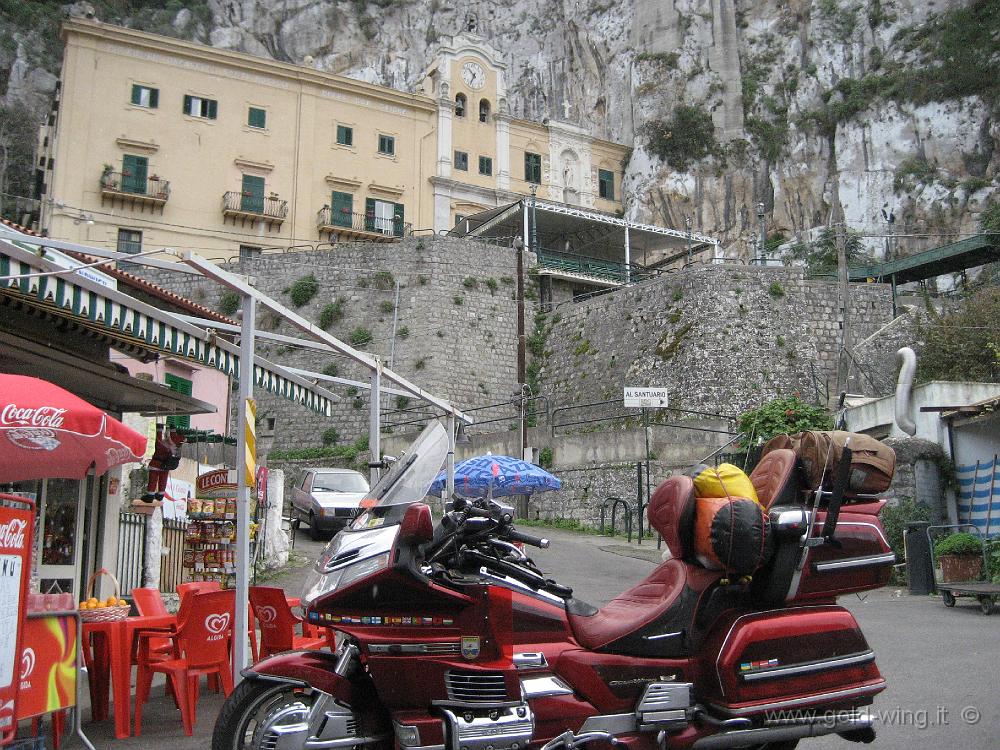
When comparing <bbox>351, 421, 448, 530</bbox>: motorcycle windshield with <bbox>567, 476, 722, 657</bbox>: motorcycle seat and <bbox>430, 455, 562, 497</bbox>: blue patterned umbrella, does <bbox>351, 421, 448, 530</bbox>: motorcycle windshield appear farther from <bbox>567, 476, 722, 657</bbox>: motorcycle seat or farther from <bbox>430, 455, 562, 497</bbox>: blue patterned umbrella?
<bbox>430, 455, 562, 497</bbox>: blue patterned umbrella

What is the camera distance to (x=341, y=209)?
116 feet

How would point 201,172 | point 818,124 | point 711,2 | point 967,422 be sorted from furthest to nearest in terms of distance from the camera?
point 711,2 < point 818,124 < point 201,172 < point 967,422

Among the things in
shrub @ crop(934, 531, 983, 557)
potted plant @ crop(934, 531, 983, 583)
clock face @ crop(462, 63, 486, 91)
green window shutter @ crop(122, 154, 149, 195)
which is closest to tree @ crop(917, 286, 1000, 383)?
shrub @ crop(934, 531, 983, 557)

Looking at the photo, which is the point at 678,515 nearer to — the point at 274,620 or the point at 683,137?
the point at 274,620

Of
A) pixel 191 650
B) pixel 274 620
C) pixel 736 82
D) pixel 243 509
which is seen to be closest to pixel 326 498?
pixel 274 620

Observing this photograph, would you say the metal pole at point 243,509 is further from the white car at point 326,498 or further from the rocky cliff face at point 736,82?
the rocky cliff face at point 736,82

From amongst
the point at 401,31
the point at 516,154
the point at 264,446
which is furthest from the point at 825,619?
the point at 401,31

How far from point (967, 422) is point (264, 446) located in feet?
67.3

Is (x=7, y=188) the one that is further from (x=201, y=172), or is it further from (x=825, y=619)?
→ (x=825, y=619)

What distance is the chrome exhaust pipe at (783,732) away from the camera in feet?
12.7

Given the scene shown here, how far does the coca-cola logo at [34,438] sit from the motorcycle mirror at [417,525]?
284 cm

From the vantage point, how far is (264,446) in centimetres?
2786

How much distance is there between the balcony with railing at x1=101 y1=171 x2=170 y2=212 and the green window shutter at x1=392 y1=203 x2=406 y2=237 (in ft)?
28.5

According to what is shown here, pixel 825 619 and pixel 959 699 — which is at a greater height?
pixel 825 619
